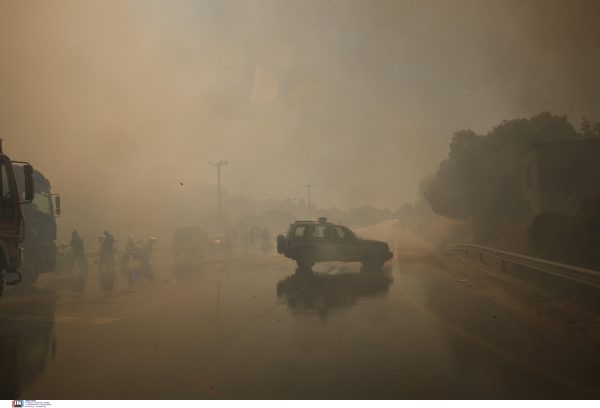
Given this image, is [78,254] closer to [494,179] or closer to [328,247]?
[328,247]

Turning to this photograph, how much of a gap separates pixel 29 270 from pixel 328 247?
1039 centimetres

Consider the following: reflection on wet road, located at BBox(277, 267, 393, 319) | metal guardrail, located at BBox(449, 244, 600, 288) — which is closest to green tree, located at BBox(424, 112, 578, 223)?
metal guardrail, located at BBox(449, 244, 600, 288)

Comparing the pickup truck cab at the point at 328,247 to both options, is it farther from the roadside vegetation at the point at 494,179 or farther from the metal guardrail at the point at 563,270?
the roadside vegetation at the point at 494,179

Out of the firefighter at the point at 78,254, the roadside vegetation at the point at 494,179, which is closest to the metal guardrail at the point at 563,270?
the roadside vegetation at the point at 494,179

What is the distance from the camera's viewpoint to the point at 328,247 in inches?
606

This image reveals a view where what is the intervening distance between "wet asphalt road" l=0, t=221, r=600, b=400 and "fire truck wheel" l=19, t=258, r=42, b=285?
3.00m

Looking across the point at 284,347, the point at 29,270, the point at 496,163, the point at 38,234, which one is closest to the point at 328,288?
the point at 284,347

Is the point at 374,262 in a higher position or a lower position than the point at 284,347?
lower

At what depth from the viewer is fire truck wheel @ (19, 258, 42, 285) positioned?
1249cm

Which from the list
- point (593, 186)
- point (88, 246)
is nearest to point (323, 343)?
point (593, 186)

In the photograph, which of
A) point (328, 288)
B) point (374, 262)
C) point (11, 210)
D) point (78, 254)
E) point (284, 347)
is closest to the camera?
point (284, 347)

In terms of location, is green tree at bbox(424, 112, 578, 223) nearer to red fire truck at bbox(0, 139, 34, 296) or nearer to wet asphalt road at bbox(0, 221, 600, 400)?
wet asphalt road at bbox(0, 221, 600, 400)

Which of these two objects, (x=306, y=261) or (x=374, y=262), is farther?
(x=374, y=262)
